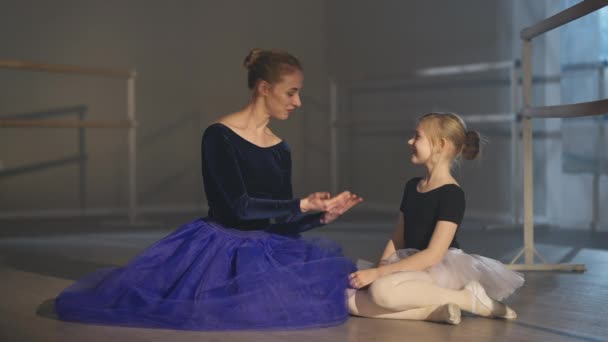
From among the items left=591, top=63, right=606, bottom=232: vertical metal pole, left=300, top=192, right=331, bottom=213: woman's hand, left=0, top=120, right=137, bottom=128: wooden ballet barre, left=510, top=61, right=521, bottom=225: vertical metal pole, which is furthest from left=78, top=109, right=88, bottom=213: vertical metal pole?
left=300, top=192, right=331, bottom=213: woman's hand

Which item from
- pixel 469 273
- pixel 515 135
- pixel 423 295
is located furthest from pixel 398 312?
pixel 515 135

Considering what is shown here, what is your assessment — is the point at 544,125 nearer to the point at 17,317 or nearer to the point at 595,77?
the point at 595,77

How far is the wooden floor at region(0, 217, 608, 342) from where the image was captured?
77.8 inches

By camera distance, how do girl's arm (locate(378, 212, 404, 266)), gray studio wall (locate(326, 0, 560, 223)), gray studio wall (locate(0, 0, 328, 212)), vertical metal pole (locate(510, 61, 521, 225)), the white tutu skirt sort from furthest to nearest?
gray studio wall (locate(0, 0, 328, 212)) → gray studio wall (locate(326, 0, 560, 223)) → vertical metal pole (locate(510, 61, 521, 225)) → girl's arm (locate(378, 212, 404, 266)) → the white tutu skirt

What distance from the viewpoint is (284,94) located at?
7.39ft

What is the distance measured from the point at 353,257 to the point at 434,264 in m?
1.27

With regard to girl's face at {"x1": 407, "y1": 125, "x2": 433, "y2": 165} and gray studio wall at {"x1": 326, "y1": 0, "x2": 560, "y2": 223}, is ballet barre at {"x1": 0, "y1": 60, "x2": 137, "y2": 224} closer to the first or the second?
gray studio wall at {"x1": 326, "y1": 0, "x2": 560, "y2": 223}

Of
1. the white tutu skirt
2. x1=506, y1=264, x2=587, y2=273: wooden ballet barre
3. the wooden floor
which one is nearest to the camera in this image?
the wooden floor

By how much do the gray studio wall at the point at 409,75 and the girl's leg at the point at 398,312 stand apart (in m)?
2.78

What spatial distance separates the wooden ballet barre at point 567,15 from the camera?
2332mm

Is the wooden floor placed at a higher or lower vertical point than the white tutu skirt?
lower

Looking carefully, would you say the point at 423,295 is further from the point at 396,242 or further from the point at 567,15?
the point at 567,15

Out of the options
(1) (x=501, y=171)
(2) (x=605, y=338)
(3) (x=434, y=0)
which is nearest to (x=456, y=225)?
(2) (x=605, y=338)

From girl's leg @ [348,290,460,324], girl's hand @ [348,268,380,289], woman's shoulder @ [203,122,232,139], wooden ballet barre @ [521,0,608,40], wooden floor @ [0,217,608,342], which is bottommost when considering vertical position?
wooden floor @ [0,217,608,342]
